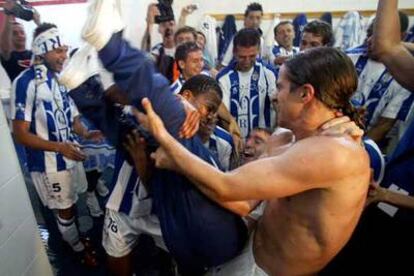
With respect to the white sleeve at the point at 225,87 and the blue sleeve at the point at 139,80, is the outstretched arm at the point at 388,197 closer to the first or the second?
the blue sleeve at the point at 139,80

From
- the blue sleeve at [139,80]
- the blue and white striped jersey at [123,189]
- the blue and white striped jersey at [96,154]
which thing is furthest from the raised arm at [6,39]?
the blue sleeve at [139,80]

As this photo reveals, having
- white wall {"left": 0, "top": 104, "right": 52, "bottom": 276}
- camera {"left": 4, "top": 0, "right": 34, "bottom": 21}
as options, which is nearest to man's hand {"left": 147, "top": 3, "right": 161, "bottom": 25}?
camera {"left": 4, "top": 0, "right": 34, "bottom": 21}

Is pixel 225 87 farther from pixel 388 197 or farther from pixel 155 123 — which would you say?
pixel 155 123

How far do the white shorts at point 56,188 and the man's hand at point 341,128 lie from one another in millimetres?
1666

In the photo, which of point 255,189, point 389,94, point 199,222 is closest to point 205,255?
point 199,222

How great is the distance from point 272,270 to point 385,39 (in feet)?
3.30

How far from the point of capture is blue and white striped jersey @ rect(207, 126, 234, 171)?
1.79m

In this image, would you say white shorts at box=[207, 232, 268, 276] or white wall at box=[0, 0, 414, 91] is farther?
white wall at box=[0, 0, 414, 91]

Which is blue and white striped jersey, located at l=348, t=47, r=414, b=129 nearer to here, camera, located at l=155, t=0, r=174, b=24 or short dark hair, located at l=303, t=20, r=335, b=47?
short dark hair, located at l=303, t=20, r=335, b=47

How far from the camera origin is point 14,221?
1361mm

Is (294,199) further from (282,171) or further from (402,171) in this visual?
(402,171)

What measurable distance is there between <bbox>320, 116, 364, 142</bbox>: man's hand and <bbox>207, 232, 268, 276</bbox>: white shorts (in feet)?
1.61

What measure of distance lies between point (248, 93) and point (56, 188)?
4.96 feet

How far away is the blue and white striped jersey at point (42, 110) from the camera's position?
189 cm
